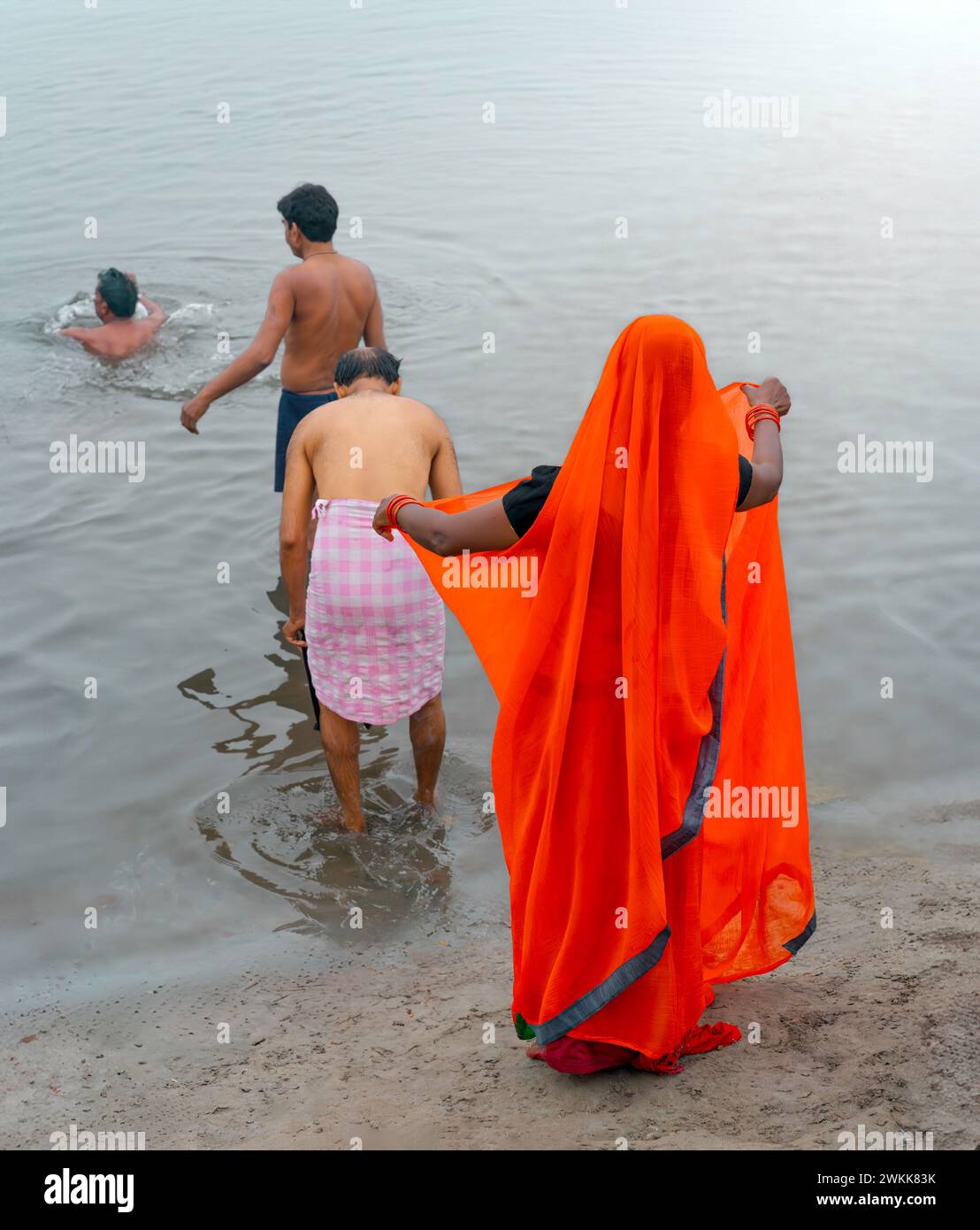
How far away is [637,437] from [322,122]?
46.0 ft

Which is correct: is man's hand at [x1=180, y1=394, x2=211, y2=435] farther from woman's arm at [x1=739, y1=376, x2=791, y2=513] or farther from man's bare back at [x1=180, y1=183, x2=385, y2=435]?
woman's arm at [x1=739, y1=376, x2=791, y2=513]

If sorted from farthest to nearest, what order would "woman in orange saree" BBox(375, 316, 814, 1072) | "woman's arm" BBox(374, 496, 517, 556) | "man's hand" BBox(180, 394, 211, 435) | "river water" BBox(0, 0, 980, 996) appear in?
"man's hand" BBox(180, 394, 211, 435) → "river water" BBox(0, 0, 980, 996) → "woman's arm" BBox(374, 496, 517, 556) → "woman in orange saree" BBox(375, 316, 814, 1072)

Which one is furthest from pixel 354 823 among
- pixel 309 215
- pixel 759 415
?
pixel 309 215

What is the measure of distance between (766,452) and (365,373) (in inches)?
63.0

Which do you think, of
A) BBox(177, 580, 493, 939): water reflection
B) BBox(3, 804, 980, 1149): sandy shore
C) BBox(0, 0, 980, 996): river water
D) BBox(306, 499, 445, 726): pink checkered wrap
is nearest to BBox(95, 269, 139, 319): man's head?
BBox(0, 0, 980, 996): river water

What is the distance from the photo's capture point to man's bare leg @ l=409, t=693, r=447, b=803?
14.9ft

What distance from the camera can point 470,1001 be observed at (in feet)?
12.3

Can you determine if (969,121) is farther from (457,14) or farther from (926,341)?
(457,14)

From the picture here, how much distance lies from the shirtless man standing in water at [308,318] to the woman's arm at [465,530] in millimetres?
2683

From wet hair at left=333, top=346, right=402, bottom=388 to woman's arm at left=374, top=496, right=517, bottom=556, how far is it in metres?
1.25

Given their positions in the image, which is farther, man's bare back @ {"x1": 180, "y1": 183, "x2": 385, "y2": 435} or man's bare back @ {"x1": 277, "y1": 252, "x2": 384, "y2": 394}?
man's bare back @ {"x1": 277, "y1": 252, "x2": 384, "y2": 394}

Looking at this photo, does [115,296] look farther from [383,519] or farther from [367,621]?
[383,519]

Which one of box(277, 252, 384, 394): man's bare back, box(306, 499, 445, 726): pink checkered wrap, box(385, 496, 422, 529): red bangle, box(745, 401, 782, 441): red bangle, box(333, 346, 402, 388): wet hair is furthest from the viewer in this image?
box(277, 252, 384, 394): man's bare back
